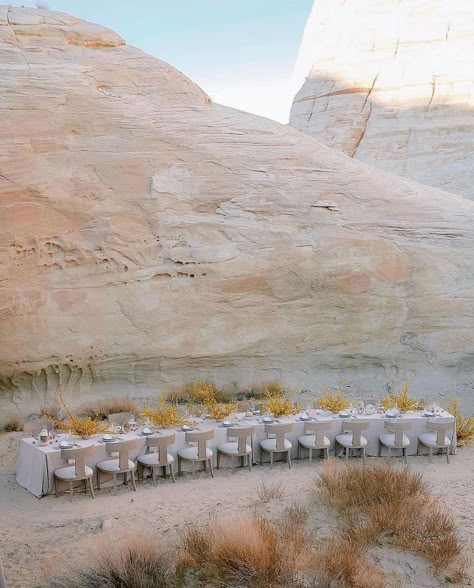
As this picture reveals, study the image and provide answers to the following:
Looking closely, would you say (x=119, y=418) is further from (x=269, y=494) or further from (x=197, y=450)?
(x=269, y=494)

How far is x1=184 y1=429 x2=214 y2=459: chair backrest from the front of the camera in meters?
8.37

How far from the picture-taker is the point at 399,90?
26547 mm

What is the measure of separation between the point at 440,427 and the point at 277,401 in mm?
2260

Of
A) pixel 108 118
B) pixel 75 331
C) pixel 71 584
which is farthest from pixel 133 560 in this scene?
pixel 108 118

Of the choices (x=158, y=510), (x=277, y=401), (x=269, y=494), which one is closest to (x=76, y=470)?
(x=158, y=510)

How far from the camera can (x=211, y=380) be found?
41.3 feet

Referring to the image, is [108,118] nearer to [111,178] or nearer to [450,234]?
[111,178]

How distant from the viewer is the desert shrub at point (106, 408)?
11.3m

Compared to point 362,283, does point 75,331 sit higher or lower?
lower

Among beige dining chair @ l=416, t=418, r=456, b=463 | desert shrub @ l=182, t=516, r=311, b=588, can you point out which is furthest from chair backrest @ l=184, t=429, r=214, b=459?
beige dining chair @ l=416, t=418, r=456, b=463

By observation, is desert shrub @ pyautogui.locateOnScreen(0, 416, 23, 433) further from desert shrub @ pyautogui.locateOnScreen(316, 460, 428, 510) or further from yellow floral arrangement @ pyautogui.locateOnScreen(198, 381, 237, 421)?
desert shrub @ pyautogui.locateOnScreen(316, 460, 428, 510)

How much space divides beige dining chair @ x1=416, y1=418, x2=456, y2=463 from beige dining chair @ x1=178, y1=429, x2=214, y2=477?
297cm

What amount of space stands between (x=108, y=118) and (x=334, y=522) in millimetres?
8690

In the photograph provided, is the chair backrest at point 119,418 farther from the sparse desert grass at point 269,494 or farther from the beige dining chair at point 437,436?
the beige dining chair at point 437,436
